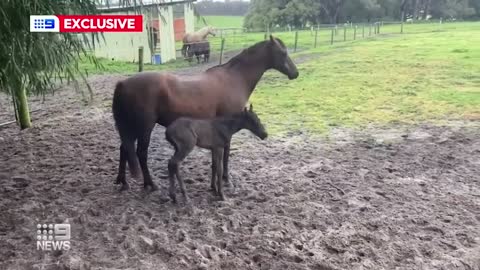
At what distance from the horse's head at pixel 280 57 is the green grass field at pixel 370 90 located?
1732mm

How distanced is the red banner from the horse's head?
1.17m

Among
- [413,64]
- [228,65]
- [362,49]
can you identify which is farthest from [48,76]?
[362,49]

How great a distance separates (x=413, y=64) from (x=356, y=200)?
31.6 feet

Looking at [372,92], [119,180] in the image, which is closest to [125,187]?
[119,180]

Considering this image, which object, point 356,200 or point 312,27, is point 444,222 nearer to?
point 356,200

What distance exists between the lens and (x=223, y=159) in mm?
4117

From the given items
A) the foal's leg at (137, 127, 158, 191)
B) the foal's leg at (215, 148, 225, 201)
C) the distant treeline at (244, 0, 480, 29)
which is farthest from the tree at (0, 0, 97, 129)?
the distant treeline at (244, 0, 480, 29)

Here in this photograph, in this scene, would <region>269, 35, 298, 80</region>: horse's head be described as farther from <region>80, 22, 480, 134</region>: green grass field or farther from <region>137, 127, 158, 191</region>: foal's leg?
<region>80, 22, 480, 134</region>: green grass field

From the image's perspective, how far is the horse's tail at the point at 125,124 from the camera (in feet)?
12.2

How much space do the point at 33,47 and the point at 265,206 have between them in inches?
77.7

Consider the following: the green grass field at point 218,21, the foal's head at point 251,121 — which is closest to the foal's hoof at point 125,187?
the foal's head at point 251,121

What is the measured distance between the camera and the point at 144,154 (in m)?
3.86

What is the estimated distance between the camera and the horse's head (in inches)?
168

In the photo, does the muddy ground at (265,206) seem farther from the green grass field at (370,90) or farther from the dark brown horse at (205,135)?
the green grass field at (370,90)
